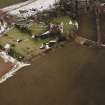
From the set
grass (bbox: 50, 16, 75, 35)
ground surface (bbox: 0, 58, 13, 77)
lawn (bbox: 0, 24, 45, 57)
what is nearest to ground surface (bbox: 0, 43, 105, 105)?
ground surface (bbox: 0, 58, 13, 77)

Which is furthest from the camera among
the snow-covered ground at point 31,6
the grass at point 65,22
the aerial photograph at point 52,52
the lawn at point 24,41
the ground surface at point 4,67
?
the snow-covered ground at point 31,6

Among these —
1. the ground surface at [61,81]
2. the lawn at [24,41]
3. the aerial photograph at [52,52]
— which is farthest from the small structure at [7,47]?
the ground surface at [61,81]

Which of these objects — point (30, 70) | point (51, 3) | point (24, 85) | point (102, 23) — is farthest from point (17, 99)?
point (51, 3)

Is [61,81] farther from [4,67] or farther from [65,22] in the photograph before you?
[65,22]

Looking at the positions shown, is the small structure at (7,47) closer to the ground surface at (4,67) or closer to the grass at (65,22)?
the ground surface at (4,67)

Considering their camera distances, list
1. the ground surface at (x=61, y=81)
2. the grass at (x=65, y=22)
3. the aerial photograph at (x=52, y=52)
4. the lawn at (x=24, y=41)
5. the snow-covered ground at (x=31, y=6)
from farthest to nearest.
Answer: the snow-covered ground at (x=31, y=6), the grass at (x=65, y=22), the lawn at (x=24, y=41), the aerial photograph at (x=52, y=52), the ground surface at (x=61, y=81)

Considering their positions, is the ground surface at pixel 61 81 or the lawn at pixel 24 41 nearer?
the ground surface at pixel 61 81

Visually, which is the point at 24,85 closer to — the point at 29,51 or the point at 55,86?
the point at 55,86

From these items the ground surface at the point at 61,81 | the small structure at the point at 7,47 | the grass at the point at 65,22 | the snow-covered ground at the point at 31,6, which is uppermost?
the snow-covered ground at the point at 31,6

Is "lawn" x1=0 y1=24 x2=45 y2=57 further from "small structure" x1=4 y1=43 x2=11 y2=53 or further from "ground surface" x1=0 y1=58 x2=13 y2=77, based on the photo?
"ground surface" x1=0 y1=58 x2=13 y2=77
